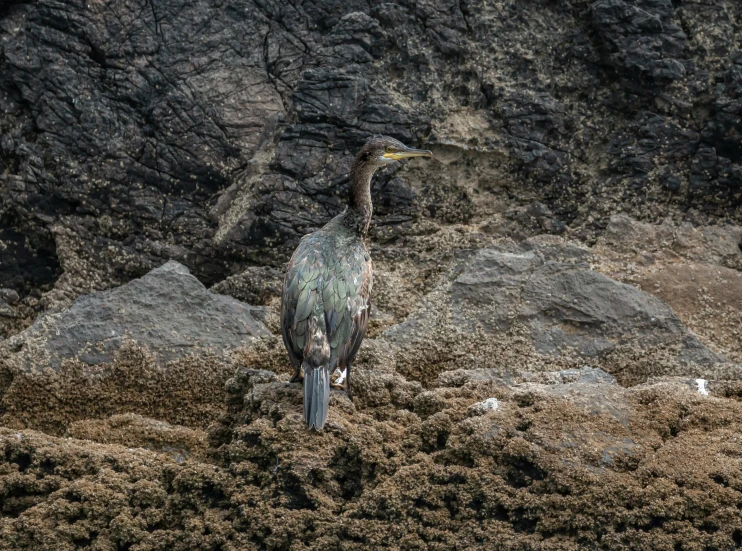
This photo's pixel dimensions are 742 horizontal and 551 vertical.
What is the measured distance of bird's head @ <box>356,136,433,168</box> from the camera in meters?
8.16

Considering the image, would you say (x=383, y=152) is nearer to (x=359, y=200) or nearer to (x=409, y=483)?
(x=359, y=200)

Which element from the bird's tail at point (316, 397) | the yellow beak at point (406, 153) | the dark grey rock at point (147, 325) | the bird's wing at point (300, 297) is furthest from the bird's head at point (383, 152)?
the bird's tail at point (316, 397)

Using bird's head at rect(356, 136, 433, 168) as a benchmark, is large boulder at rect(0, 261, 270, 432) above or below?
below

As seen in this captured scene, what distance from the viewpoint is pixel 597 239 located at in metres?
8.93

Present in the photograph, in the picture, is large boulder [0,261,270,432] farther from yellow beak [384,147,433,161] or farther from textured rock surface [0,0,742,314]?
yellow beak [384,147,433,161]

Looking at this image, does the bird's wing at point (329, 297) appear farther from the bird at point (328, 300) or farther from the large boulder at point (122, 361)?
the large boulder at point (122, 361)

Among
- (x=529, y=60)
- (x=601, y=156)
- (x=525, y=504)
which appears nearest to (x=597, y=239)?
(x=601, y=156)

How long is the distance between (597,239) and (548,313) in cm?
113

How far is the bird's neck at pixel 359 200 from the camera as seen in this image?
8031mm

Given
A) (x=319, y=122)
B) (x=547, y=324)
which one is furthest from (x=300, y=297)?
(x=319, y=122)

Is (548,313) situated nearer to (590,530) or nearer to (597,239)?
(597,239)

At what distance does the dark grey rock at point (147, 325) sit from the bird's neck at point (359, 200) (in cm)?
Answer: 108

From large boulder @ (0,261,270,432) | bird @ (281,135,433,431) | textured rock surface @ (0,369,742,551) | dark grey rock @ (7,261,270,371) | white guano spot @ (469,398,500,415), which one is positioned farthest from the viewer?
dark grey rock @ (7,261,270,371)

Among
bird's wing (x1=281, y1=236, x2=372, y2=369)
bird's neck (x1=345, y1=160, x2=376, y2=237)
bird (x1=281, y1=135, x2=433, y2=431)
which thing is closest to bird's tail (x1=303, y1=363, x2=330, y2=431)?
bird (x1=281, y1=135, x2=433, y2=431)
